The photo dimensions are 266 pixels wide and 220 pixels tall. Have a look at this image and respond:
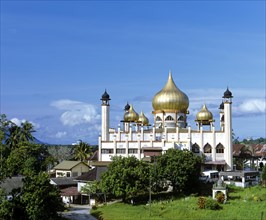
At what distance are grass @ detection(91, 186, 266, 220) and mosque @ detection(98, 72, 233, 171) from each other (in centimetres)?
1591

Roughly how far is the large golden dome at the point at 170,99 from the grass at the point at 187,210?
23752 mm

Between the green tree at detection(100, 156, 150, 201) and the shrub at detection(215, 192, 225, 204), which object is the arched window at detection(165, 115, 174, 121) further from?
the shrub at detection(215, 192, 225, 204)

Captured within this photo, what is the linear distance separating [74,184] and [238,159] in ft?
112

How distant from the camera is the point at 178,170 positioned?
5647 centimetres

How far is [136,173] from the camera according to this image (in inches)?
2131

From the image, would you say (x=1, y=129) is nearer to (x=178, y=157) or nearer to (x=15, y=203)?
(x=15, y=203)

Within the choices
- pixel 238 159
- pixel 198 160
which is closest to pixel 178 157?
pixel 198 160

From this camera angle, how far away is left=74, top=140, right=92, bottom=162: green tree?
8419 centimetres

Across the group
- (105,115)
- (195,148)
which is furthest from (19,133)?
(195,148)

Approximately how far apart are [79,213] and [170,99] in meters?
30.9

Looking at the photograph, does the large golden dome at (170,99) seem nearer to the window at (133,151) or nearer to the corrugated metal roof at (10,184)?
the window at (133,151)

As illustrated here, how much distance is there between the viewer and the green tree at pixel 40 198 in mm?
43781

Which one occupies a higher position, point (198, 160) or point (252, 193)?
point (198, 160)

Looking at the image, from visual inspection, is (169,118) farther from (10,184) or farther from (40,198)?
(40,198)
